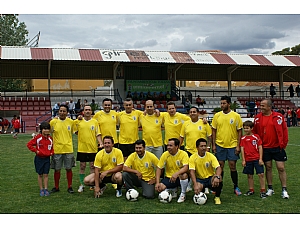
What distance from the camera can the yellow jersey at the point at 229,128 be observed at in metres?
7.04

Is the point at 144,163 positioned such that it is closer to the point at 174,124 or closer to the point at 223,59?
the point at 174,124

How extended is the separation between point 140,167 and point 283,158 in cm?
257

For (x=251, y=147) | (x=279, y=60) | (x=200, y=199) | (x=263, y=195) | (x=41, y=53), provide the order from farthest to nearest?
(x=279, y=60), (x=41, y=53), (x=251, y=147), (x=263, y=195), (x=200, y=199)

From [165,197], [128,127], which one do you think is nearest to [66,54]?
[128,127]

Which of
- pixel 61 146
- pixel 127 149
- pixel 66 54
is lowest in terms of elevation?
pixel 127 149

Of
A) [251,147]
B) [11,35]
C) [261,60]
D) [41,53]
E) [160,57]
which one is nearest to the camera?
[251,147]

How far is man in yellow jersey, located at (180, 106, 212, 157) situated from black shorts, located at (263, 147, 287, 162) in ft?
3.71

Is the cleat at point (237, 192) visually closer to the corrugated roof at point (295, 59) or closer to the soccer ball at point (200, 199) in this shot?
the soccer ball at point (200, 199)

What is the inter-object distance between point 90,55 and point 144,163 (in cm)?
2205

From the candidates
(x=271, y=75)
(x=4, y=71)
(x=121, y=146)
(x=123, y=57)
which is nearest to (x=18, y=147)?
(x=121, y=146)

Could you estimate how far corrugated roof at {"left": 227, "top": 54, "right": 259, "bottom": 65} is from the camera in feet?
101

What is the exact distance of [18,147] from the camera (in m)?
15.4

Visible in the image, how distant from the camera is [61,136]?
7.32 metres

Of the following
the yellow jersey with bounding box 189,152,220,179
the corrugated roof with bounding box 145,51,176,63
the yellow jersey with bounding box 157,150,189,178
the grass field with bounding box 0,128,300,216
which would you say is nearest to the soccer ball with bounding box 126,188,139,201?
the grass field with bounding box 0,128,300,216
